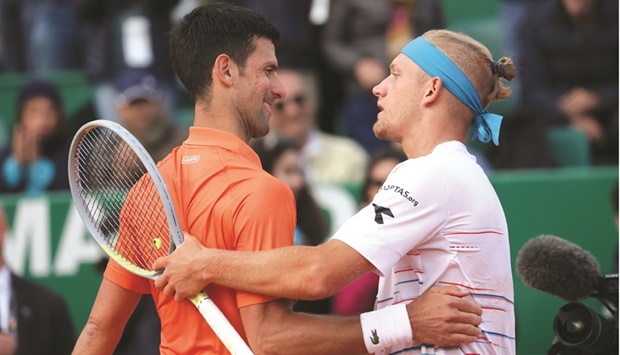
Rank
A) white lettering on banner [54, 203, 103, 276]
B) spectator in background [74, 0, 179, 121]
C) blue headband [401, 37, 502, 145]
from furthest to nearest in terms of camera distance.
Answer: spectator in background [74, 0, 179, 121]
white lettering on banner [54, 203, 103, 276]
blue headband [401, 37, 502, 145]

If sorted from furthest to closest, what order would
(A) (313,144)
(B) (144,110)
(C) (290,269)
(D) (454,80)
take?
(B) (144,110)
(A) (313,144)
(D) (454,80)
(C) (290,269)

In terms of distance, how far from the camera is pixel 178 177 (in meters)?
4.08

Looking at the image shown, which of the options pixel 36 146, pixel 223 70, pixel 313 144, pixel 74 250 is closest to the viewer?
pixel 223 70

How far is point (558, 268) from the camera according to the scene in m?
4.35

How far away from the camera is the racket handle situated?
376cm

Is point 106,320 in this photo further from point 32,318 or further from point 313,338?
point 32,318

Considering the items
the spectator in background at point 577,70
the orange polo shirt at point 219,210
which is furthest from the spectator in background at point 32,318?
the spectator in background at point 577,70

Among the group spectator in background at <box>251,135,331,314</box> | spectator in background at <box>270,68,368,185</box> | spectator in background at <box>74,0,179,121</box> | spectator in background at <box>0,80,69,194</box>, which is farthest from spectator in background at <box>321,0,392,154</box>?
spectator in background at <box>0,80,69,194</box>

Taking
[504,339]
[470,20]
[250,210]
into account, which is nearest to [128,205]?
[250,210]

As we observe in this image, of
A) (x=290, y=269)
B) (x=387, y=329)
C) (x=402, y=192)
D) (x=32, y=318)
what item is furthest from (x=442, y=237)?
(x=32, y=318)

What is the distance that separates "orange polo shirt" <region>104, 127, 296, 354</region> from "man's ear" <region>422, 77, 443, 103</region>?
0.57 metres

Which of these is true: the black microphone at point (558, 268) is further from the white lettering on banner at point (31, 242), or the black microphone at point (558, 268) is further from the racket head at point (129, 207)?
the white lettering on banner at point (31, 242)

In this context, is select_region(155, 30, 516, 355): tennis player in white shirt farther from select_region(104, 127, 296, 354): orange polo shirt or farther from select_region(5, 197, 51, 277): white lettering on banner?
select_region(5, 197, 51, 277): white lettering on banner

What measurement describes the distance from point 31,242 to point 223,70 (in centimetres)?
440
